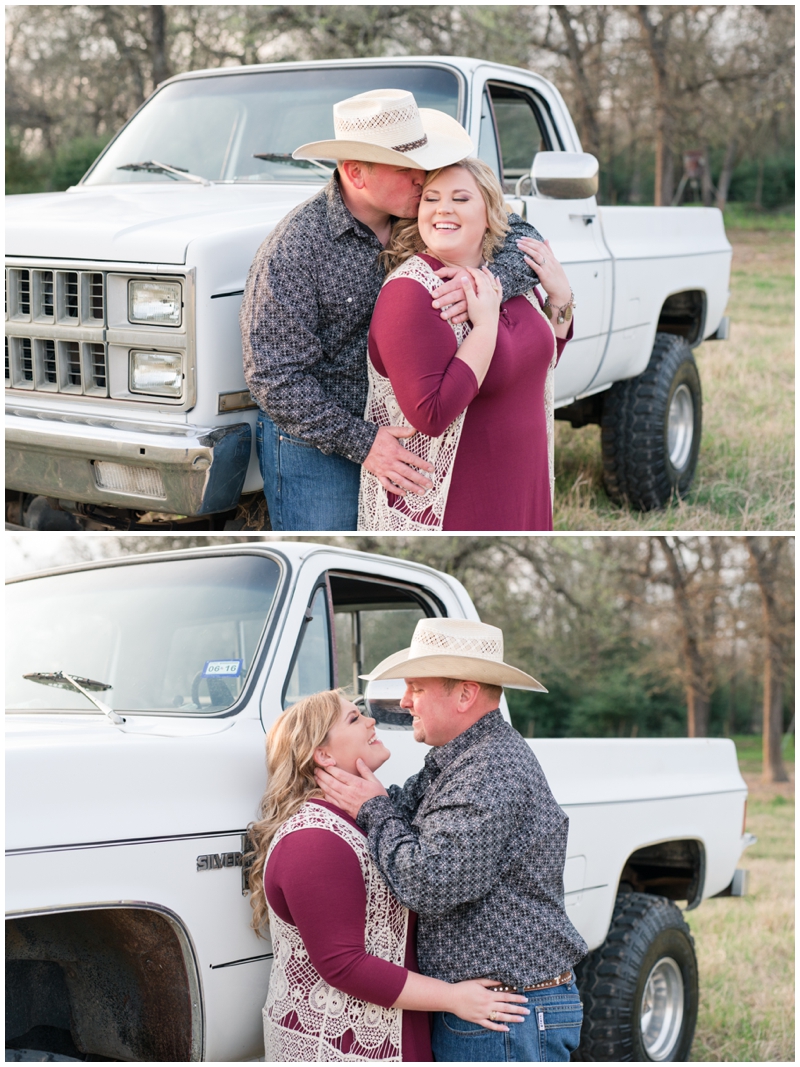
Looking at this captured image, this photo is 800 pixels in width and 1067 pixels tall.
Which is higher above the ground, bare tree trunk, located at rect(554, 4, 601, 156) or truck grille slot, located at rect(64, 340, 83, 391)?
bare tree trunk, located at rect(554, 4, 601, 156)

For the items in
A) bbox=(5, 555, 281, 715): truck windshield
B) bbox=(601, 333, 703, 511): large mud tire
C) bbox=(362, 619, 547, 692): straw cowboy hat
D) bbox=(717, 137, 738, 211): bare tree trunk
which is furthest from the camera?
bbox=(717, 137, 738, 211): bare tree trunk

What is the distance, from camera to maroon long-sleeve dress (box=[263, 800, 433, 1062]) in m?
2.41

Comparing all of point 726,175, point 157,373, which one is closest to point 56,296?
point 157,373

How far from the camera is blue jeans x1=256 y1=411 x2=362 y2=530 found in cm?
352

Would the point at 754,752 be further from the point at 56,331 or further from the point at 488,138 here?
the point at 56,331

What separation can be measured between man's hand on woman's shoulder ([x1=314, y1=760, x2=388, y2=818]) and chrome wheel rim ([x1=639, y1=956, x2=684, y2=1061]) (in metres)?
2.73

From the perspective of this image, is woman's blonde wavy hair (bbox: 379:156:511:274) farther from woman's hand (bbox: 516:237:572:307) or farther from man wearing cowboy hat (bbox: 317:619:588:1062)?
man wearing cowboy hat (bbox: 317:619:588:1062)

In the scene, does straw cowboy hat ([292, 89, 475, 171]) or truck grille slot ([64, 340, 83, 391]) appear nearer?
straw cowboy hat ([292, 89, 475, 171])

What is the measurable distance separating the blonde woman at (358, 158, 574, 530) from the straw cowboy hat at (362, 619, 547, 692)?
23.5 inches

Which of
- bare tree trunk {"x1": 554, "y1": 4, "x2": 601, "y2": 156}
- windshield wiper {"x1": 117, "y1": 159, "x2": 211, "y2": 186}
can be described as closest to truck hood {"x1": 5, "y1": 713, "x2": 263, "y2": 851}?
windshield wiper {"x1": 117, "y1": 159, "x2": 211, "y2": 186}

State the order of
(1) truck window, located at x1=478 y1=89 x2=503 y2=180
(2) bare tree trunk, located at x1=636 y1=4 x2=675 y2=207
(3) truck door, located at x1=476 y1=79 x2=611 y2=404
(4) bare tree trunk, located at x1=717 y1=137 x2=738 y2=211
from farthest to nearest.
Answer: (4) bare tree trunk, located at x1=717 y1=137 x2=738 y2=211
(2) bare tree trunk, located at x1=636 y1=4 x2=675 y2=207
(3) truck door, located at x1=476 y1=79 x2=611 y2=404
(1) truck window, located at x1=478 y1=89 x2=503 y2=180

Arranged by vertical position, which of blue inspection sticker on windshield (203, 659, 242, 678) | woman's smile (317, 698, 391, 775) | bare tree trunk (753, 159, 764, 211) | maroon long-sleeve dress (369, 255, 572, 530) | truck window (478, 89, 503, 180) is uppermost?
bare tree trunk (753, 159, 764, 211)

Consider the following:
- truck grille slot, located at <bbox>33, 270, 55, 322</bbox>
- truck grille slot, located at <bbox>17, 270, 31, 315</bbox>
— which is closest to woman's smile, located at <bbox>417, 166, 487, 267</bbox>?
truck grille slot, located at <bbox>33, 270, 55, 322</bbox>

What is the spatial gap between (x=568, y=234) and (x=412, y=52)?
14.2m
